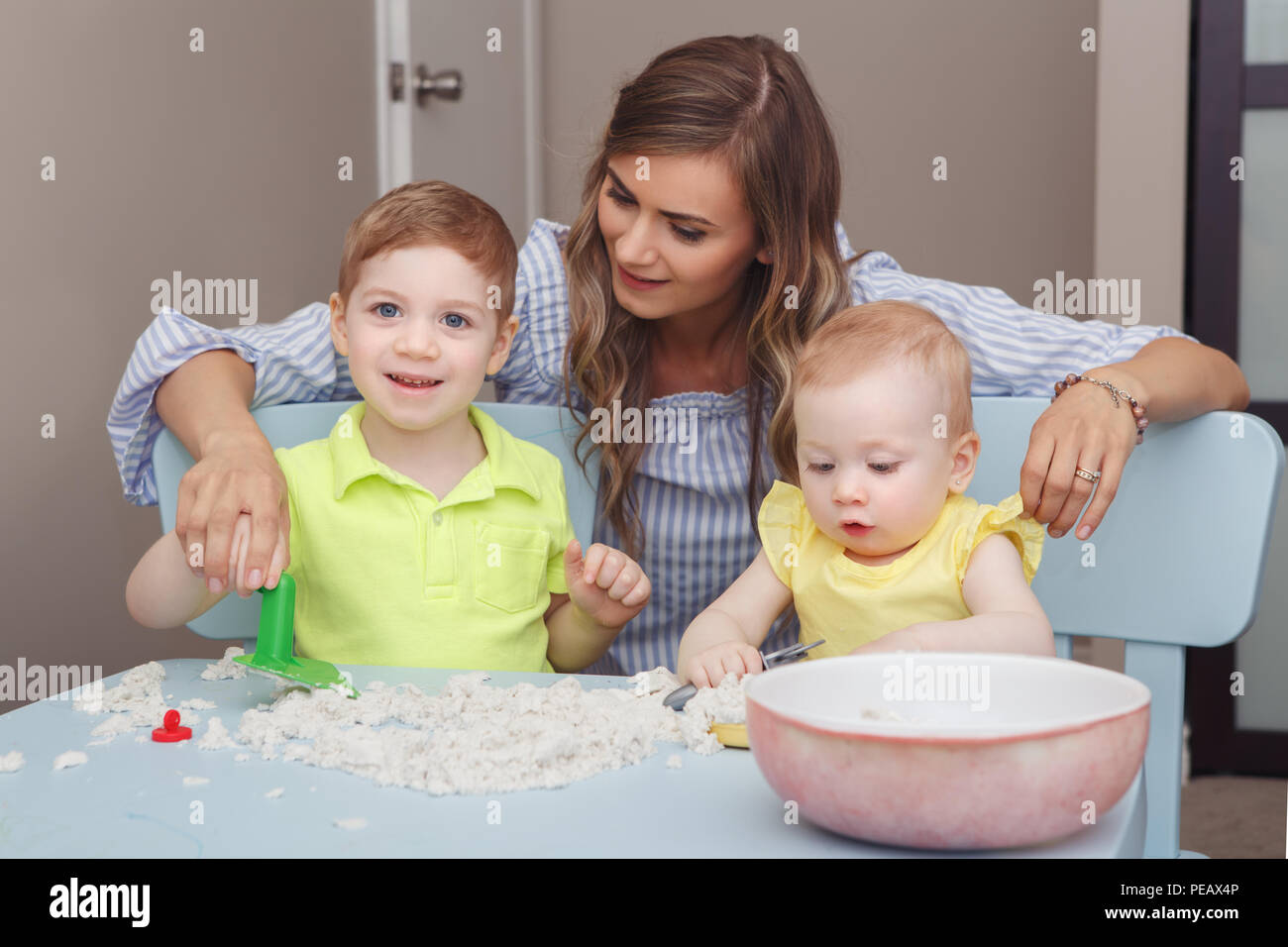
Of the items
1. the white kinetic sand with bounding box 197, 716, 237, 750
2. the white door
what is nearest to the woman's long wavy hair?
the white kinetic sand with bounding box 197, 716, 237, 750

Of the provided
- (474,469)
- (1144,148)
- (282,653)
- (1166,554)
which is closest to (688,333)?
(474,469)

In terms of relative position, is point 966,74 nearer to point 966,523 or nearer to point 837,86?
point 837,86

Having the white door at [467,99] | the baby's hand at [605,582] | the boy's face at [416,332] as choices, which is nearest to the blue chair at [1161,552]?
the boy's face at [416,332]

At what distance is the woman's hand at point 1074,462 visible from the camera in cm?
90

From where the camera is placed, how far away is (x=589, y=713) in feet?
2.45

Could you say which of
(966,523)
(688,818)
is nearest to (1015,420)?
(966,523)

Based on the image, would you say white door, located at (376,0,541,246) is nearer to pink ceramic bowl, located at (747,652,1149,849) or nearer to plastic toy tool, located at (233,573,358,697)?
plastic toy tool, located at (233,573,358,697)

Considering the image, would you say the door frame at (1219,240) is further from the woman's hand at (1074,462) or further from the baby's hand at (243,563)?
the baby's hand at (243,563)

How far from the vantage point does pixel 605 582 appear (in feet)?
3.22

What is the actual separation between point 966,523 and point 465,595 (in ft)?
1.42

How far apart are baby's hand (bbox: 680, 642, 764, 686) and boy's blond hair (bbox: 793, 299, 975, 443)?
8.4 inches

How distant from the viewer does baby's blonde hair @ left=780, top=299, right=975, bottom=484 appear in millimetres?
905

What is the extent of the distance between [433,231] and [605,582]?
346 mm

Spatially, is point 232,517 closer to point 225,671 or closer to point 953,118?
point 225,671
